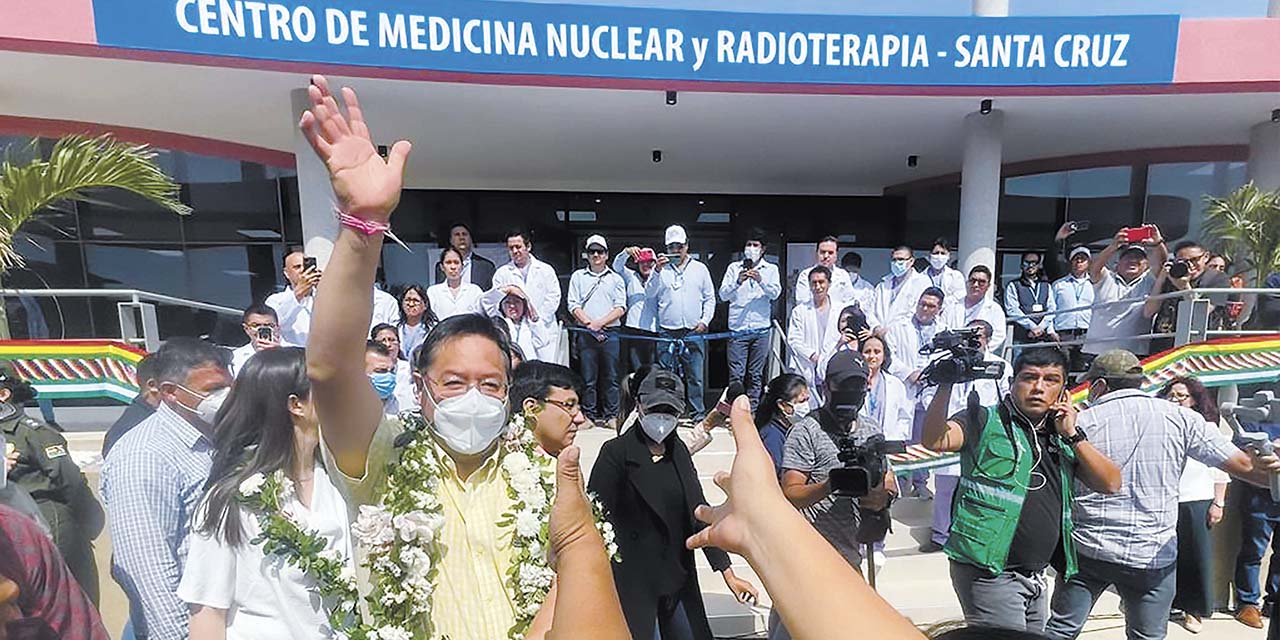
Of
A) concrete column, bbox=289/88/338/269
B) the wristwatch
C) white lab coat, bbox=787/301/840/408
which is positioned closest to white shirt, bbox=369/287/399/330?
concrete column, bbox=289/88/338/269

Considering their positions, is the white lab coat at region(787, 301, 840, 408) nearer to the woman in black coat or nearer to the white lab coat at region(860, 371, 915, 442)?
the white lab coat at region(860, 371, 915, 442)

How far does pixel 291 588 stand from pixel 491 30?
15.1 feet

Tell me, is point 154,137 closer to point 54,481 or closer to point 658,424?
point 54,481

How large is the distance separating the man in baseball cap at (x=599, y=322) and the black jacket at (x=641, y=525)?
3.31 metres

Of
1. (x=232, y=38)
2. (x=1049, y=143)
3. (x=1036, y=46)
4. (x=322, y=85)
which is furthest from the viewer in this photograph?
(x=1049, y=143)

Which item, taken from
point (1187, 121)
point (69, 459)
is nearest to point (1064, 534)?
point (69, 459)

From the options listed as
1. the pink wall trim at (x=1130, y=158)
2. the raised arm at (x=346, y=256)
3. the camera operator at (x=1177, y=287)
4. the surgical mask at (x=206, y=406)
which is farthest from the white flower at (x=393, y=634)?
the pink wall trim at (x=1130, y=158)

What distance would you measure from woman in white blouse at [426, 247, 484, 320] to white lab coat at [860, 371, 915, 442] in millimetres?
3297

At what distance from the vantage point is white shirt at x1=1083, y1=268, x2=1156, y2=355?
5.10m

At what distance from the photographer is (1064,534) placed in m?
2.42

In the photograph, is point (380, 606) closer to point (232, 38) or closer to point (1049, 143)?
point (232, 38)

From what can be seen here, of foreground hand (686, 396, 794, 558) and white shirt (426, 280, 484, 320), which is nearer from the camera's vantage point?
foreground hand (686, 396, 794, 558)

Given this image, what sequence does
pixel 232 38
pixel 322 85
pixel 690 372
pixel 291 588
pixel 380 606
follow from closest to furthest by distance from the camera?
pixel 322 85, pixel 380 606, pixel 291 588, pixel 232 38, pixel 690 372

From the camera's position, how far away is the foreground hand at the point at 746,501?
31.6 inches
